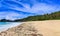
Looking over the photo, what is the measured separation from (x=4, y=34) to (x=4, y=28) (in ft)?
0.22

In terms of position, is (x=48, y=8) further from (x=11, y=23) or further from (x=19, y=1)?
(x=11, y=23)

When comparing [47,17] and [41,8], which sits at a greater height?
[41,8]

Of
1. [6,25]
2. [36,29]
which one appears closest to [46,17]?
[36,29]

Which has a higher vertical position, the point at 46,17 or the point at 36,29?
the point at 46,17

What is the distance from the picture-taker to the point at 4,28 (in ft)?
5.06

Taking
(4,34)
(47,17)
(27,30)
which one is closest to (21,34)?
(27,30)

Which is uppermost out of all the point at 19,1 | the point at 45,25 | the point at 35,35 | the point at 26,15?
the point at 19,1

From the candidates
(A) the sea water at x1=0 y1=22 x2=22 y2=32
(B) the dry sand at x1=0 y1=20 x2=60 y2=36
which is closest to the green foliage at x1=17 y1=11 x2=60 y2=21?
(B) the dry sand at x1=0 y1=20 x2=60 y2=36

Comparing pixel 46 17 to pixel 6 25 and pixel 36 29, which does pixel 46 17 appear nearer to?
pixel 36 29

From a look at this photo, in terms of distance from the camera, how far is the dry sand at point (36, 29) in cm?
151

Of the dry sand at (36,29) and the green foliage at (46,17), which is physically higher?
the green foliage at (46,17)

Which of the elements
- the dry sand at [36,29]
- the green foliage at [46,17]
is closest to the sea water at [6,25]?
the dry sand at [36,29]

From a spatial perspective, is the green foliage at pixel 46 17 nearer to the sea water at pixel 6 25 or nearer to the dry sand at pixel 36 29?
the dry sand at pixel 36 29

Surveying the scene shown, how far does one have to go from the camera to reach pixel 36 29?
153 centimetres
